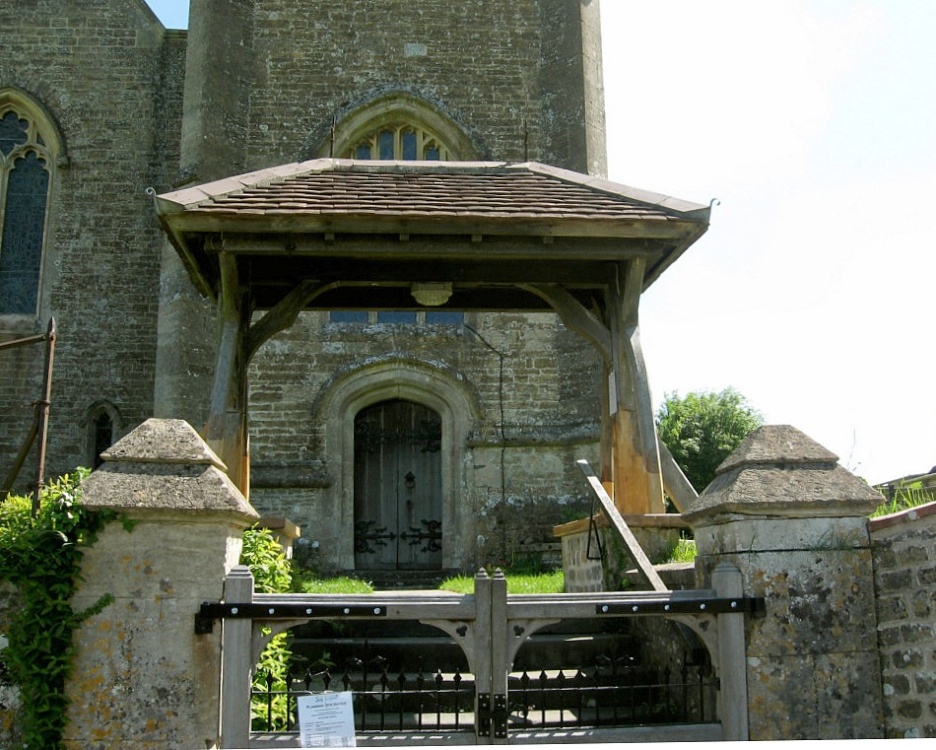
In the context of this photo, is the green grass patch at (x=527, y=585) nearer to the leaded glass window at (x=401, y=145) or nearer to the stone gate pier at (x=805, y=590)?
the stone gate pier at (x=805, y=590)

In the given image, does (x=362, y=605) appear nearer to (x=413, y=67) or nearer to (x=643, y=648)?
(x=643, y=648)

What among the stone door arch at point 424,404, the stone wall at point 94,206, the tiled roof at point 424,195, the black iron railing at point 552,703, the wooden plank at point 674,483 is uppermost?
the stone wall at point 94,206

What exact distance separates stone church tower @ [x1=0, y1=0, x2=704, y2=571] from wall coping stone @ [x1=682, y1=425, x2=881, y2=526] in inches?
313

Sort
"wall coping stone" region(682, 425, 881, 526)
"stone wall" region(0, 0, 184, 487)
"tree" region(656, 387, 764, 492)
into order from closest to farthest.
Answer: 1. "wall coping stone" region(682, 425, 881, 526)
2. "stone wall" region(0, 0, 184, 487)
3. "tree" region(656, 387, 764, 492)

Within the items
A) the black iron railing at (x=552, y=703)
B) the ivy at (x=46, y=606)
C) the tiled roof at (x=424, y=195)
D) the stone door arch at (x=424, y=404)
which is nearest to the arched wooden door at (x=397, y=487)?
the stone door arch at (x=424, y=404)

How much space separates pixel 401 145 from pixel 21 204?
636 cm

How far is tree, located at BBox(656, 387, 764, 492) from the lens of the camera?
24.1 meters

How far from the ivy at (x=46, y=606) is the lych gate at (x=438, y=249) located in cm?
316

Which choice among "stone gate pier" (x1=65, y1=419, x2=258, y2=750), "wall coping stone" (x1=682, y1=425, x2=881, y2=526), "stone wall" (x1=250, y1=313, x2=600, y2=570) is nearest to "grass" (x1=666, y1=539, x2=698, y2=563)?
"wall coping stone" (x1=682, y1=425, x2=881, y2=526)

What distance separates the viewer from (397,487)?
1370 centimetres

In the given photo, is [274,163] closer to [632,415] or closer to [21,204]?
[21,204]

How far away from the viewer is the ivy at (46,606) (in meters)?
4.18

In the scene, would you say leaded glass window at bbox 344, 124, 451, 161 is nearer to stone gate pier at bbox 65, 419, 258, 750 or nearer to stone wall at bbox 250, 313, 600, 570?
stone wall at bbox 250, 313, 600, 570

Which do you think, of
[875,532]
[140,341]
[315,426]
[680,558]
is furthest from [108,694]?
[140,341]
